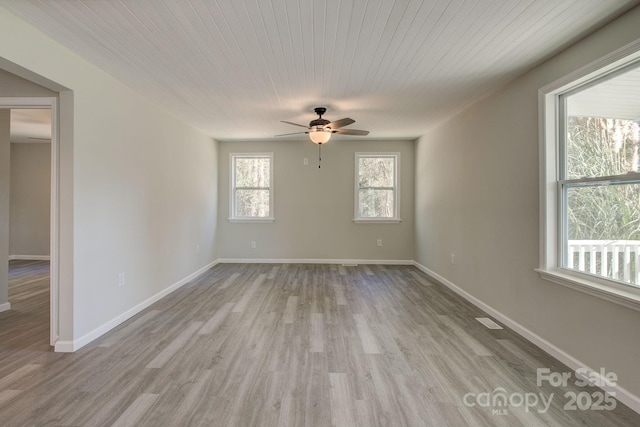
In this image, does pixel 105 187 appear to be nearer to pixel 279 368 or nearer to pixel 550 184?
pixel 279 368

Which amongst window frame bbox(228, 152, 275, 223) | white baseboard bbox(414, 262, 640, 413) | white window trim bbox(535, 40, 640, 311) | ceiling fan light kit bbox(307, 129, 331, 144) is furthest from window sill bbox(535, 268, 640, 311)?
window frame bbox(228, 152, 275, 223)

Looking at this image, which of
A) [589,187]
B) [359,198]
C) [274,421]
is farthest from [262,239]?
[589,187]

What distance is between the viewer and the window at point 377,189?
5.81m

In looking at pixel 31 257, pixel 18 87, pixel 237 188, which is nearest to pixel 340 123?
pixel 18 87

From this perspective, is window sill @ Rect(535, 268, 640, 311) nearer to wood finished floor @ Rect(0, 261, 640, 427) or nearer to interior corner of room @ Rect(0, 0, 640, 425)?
interior corner of room @ Rect(0, 0, 640, 425)

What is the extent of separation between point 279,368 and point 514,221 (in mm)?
2547

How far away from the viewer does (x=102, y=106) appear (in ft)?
8.88

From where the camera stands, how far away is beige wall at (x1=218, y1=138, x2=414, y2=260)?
19.0 ft

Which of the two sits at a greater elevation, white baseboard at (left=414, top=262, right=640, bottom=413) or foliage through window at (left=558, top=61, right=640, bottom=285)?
foliage through window at (left=558, top=61, right=640, bottom=285)

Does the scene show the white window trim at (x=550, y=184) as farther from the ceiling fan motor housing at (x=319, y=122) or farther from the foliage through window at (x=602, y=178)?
the ceiling fan motor housing at (x=319, y=122)

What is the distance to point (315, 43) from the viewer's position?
220 cm

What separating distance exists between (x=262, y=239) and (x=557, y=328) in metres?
4.76

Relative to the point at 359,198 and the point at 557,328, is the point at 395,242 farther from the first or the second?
the point at 557,328

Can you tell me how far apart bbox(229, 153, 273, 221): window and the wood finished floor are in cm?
256
